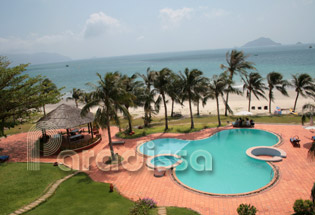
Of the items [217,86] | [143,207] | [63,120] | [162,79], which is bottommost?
[143,207]

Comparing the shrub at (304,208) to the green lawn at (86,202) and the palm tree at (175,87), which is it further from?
the palm tree at (175,87)

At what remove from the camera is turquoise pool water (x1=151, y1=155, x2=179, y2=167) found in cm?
1650

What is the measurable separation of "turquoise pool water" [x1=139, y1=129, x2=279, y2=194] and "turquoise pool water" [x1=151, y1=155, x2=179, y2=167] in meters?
0.77

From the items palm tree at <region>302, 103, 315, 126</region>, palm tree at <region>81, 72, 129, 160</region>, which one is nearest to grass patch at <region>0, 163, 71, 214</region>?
palm tree at <region>81, 72, 129, 160</region>

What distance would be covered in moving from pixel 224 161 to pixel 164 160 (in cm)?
473

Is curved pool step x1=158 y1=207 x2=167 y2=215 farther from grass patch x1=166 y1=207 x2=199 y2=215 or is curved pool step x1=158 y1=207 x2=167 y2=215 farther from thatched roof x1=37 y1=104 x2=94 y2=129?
thatched roof x1=37 y1=104 x2=94 y2=129

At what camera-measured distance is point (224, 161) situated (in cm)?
1636

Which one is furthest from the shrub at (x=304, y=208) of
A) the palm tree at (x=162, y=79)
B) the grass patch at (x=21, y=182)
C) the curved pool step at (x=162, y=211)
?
the palm tree at (x=162, y=79)

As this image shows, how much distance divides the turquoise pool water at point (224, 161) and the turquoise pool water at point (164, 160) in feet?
2.54

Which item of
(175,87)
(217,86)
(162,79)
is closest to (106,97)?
(162,79)

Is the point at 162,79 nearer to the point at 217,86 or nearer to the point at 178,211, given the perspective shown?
the point at 217,86

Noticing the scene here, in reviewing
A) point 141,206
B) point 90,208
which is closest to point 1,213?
point 90,208

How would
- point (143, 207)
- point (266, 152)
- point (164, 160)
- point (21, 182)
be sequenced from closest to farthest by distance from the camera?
point (143, 207) → point (21, 182) → point (266, 152) → point (164, 160)

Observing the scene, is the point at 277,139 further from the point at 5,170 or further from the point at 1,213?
the point at 5,170
